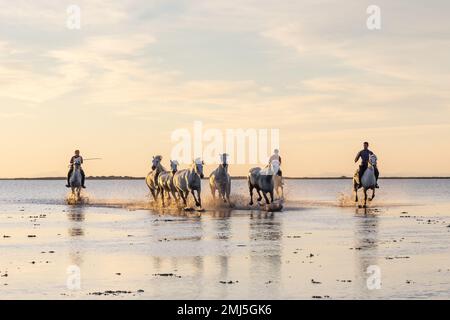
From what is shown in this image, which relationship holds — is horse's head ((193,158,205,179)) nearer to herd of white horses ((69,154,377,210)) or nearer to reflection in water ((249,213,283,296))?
herd of white horses ((69,154,377,210))

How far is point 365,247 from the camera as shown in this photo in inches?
841

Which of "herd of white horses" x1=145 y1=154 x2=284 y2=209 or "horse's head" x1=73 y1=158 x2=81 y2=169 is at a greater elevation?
"horse's head" x1=73 y1=158 x2=81 y2=169

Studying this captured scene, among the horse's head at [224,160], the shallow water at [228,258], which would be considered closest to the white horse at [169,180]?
the horse's head at [224,160]

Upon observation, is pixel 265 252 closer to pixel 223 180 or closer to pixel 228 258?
pixel 228 258

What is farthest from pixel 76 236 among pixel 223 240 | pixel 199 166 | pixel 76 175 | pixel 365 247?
pixel 76 175

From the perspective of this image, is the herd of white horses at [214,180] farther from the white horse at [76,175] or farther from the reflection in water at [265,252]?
the white horse at [76,175]

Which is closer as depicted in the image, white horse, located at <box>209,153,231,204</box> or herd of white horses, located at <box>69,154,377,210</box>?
herd of white horses, located at <box>69,154,377,210</box>

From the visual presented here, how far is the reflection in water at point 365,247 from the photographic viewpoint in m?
15.4

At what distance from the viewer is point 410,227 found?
2917 centimetres

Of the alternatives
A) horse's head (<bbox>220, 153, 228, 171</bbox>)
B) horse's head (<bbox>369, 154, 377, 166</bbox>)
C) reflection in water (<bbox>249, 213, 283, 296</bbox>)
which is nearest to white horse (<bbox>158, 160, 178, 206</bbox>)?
horse's head (<bbox>220, 153, 228, 171</bbox>)

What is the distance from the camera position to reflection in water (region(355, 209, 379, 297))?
1537cm

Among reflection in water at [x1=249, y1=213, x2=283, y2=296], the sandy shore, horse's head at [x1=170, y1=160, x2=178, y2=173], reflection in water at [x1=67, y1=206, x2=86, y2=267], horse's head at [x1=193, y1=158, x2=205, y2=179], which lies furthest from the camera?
horse's head at [x1=170, y1=160, x2=178, y2=173]
